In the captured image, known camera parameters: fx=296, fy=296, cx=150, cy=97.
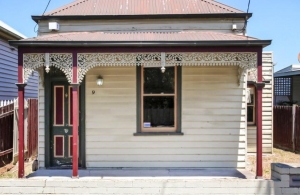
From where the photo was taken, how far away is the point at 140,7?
837cm

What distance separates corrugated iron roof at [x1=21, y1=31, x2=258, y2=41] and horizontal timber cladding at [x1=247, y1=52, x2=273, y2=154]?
3.89 metres

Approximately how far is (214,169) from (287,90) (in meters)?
14.5

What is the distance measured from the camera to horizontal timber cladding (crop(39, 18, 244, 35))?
25.6 feet

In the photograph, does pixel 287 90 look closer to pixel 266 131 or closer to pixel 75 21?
pixel 266 131

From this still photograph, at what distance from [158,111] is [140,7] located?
3040mm

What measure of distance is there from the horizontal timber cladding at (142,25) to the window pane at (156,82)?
115 cm

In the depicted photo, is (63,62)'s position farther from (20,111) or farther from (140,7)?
(140,7)

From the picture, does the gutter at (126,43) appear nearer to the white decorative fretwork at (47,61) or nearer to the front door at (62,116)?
the white decorative fretwork at (47,61)

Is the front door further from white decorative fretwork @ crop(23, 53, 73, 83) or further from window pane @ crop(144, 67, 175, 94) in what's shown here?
window pane @ crop(144, 67, 175, 94)

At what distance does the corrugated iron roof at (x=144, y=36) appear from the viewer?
661cm

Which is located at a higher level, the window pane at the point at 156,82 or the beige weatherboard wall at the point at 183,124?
the window pane at the point at 156,82

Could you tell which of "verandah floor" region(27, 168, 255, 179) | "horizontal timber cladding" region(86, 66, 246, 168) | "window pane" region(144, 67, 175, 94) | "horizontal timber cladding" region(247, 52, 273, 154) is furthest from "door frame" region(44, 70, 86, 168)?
"horizontal timber cladding" region(247, 52, 273, 154)

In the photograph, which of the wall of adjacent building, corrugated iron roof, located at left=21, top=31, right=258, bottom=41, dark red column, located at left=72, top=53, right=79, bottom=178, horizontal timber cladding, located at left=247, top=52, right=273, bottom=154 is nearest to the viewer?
dark red column, located at left=72, top=53, right=79, bottom=178

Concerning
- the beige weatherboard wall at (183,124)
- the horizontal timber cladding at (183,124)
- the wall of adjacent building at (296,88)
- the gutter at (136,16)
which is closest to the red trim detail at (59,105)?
the beige weatherboard wall at (183,124)
